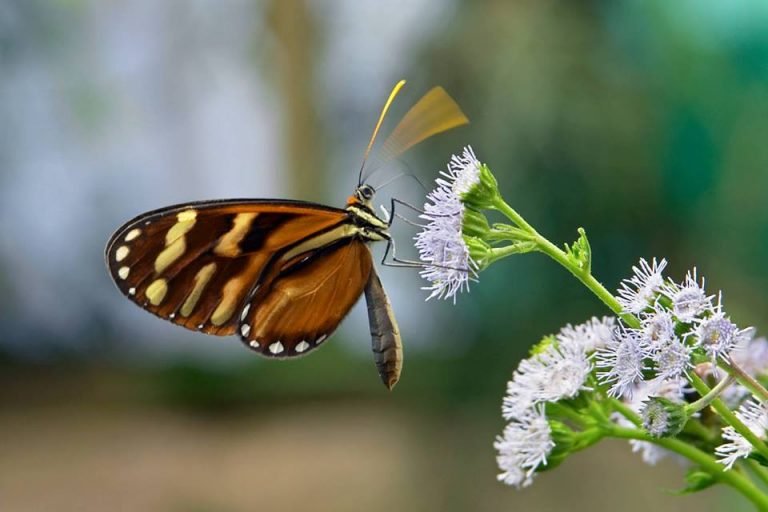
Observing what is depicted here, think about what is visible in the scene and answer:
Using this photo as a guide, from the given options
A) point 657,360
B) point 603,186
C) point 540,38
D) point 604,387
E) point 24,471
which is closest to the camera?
point 657,360

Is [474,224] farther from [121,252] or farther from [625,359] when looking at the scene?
[121,252]

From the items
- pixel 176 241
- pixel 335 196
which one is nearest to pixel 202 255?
pixel 176 241

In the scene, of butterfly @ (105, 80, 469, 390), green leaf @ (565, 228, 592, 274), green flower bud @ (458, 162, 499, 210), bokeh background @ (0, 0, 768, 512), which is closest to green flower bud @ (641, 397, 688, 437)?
green leaf @ (565, 228, 592, 274)

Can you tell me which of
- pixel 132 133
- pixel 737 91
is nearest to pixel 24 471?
pixel 132 133

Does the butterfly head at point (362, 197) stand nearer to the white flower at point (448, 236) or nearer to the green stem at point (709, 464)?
the white flower at point (448, 236)

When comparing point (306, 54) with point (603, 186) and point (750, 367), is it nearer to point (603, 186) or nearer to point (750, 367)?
point (603, 186)

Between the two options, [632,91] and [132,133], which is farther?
[132,133]
